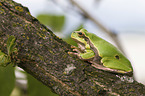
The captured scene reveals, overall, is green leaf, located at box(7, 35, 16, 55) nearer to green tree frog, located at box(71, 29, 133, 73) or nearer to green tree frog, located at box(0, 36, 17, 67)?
green tree frog, located at box(0, 36, 17, 67)

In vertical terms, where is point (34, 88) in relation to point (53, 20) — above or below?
below

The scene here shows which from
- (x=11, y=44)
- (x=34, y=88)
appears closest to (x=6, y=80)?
(x=34, y=88)

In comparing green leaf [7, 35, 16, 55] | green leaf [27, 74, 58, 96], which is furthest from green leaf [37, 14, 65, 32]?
green leaf [7, 35, 16, 55]

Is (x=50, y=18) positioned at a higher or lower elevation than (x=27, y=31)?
higher

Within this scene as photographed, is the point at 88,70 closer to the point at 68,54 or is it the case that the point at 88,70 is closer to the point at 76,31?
the point at 68,54

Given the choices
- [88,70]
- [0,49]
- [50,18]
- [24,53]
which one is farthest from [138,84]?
[50,18]

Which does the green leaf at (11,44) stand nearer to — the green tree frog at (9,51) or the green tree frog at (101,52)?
the green tree frog at (9,51)

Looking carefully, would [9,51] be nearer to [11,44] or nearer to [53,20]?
[11,44]
